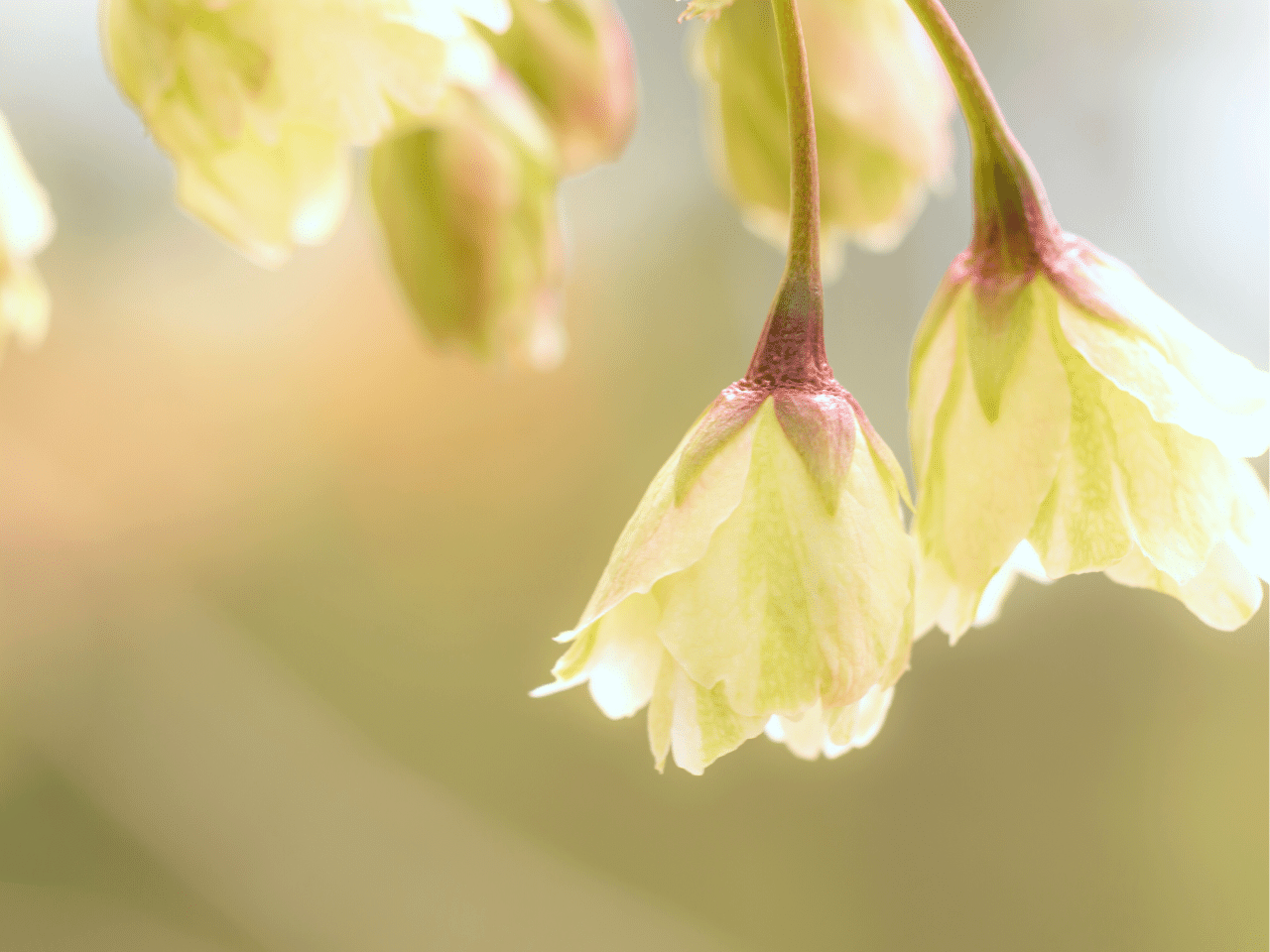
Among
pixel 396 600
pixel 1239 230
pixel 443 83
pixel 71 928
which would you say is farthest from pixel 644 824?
pixel 443 83

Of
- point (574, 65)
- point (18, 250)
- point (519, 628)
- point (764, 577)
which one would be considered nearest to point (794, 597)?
point (764, 577)

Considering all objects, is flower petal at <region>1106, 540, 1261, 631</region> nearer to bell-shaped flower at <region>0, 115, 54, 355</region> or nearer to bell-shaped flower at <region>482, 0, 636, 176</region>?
bell-shaped flower at <region>482, 0, 636, 176</region>

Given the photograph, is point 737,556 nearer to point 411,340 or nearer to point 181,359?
point 411,340

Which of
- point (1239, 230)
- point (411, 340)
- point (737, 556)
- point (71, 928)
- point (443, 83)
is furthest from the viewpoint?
point (411, 340)

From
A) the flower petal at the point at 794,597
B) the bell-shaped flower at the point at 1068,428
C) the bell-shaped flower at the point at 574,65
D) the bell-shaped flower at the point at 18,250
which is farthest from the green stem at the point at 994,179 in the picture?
the bell-shaped flower at the point at 18,250

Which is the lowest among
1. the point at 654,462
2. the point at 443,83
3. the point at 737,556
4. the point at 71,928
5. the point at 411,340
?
the point at 71,928

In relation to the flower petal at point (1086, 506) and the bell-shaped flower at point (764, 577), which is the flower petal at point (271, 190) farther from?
the flower petal at point (1086, 506)

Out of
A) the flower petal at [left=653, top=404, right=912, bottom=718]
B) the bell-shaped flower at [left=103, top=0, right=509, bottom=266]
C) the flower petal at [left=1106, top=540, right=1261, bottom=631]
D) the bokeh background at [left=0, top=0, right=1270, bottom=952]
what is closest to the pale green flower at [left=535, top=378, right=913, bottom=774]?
the flower petal at [left=653, top=404, right=912, bottom=718]
